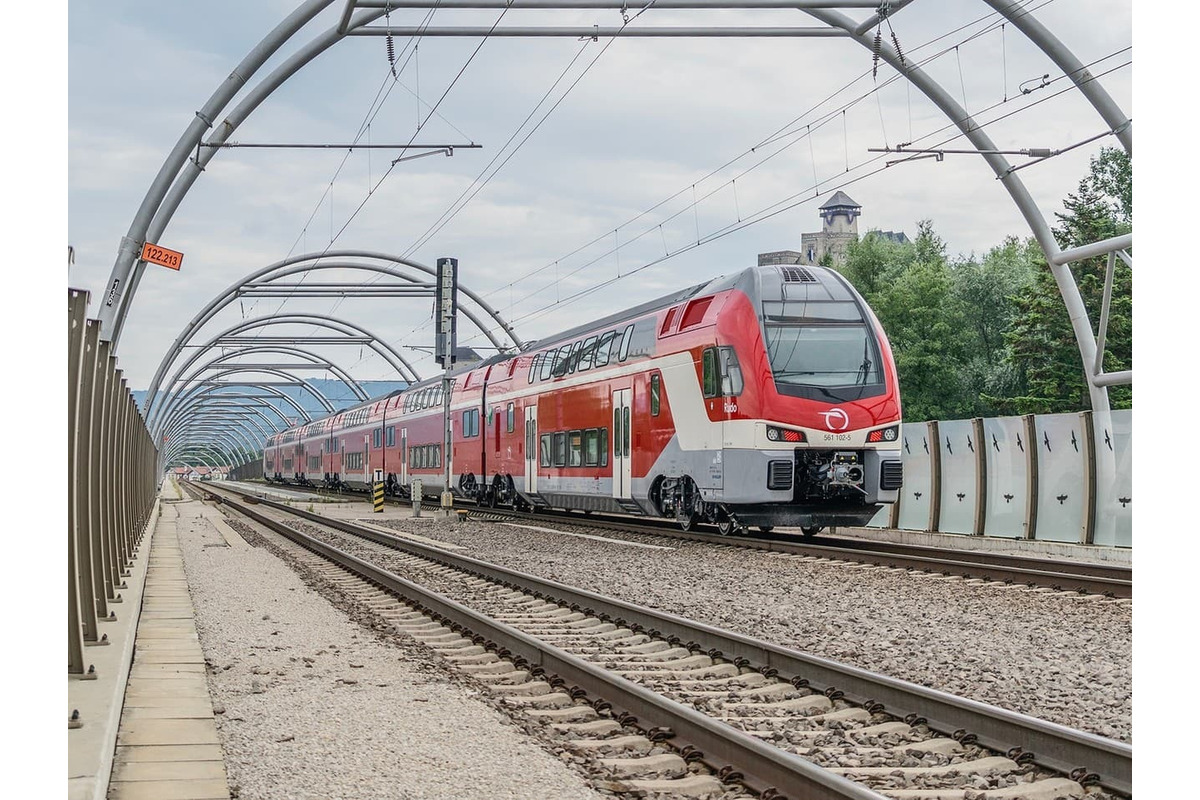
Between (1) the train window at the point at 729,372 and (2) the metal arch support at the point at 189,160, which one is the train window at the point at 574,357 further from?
(2) the metal arch support at the point at 189,160

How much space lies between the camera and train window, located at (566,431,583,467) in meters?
25.5

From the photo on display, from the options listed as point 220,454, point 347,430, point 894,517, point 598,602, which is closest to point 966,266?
point 347,430

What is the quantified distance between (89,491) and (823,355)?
11709mm

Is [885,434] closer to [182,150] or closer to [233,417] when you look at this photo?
[182,150]

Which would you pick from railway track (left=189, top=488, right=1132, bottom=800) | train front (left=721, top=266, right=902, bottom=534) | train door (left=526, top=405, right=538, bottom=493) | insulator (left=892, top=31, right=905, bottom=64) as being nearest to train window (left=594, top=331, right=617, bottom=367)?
train door (left=526, top=405, right=538, bottom=493)

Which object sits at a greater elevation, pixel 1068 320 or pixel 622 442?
pixel 1068 320

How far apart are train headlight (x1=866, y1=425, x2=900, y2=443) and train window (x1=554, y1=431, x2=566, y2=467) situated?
9.45 meters

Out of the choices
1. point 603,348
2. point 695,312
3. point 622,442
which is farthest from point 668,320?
point 603,348

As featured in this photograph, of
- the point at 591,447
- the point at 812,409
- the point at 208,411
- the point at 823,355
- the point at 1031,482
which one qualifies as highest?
the point at 208,411

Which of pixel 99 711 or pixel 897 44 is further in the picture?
pixel 897 44

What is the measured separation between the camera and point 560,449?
26.9m

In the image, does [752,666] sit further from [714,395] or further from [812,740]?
[714,395]

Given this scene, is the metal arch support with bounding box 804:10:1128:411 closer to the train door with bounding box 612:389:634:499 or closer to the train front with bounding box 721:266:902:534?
the train front with bounding box 721:266:902:534

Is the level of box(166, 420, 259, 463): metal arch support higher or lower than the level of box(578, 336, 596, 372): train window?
lower
